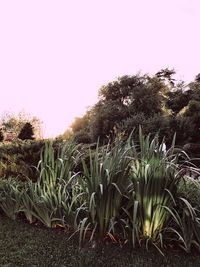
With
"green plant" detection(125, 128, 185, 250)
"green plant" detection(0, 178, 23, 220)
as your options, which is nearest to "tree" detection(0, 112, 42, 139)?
"green plant" detection(0, 178, 23, 220)

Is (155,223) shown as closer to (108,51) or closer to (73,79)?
(108,51)

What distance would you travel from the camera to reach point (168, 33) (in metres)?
9.04

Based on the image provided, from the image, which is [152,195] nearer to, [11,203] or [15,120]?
[11,203]

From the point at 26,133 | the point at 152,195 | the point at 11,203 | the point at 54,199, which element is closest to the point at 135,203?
the point at 152,195

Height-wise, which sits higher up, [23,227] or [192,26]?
[192,26]

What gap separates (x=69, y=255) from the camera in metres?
2.92

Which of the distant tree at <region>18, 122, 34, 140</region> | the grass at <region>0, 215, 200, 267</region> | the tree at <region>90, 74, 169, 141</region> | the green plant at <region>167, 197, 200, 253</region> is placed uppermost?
the tree at <region>90, 74, 169, 141</region>

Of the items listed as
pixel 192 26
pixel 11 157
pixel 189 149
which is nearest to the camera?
pixel 11 157

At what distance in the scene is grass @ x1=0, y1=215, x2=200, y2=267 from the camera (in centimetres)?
281

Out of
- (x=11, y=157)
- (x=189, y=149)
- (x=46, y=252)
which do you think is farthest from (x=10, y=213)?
(x=189, y=149)

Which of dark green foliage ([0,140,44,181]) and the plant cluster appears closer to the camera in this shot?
the plant cluster

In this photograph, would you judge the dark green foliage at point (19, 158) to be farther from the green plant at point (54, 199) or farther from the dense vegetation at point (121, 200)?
the green plant at point (54, 199)

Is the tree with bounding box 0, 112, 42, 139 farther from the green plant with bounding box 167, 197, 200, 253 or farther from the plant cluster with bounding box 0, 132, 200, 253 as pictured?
the green plant with bounding box 167, 197, 200, 253

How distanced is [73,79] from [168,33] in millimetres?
7822
